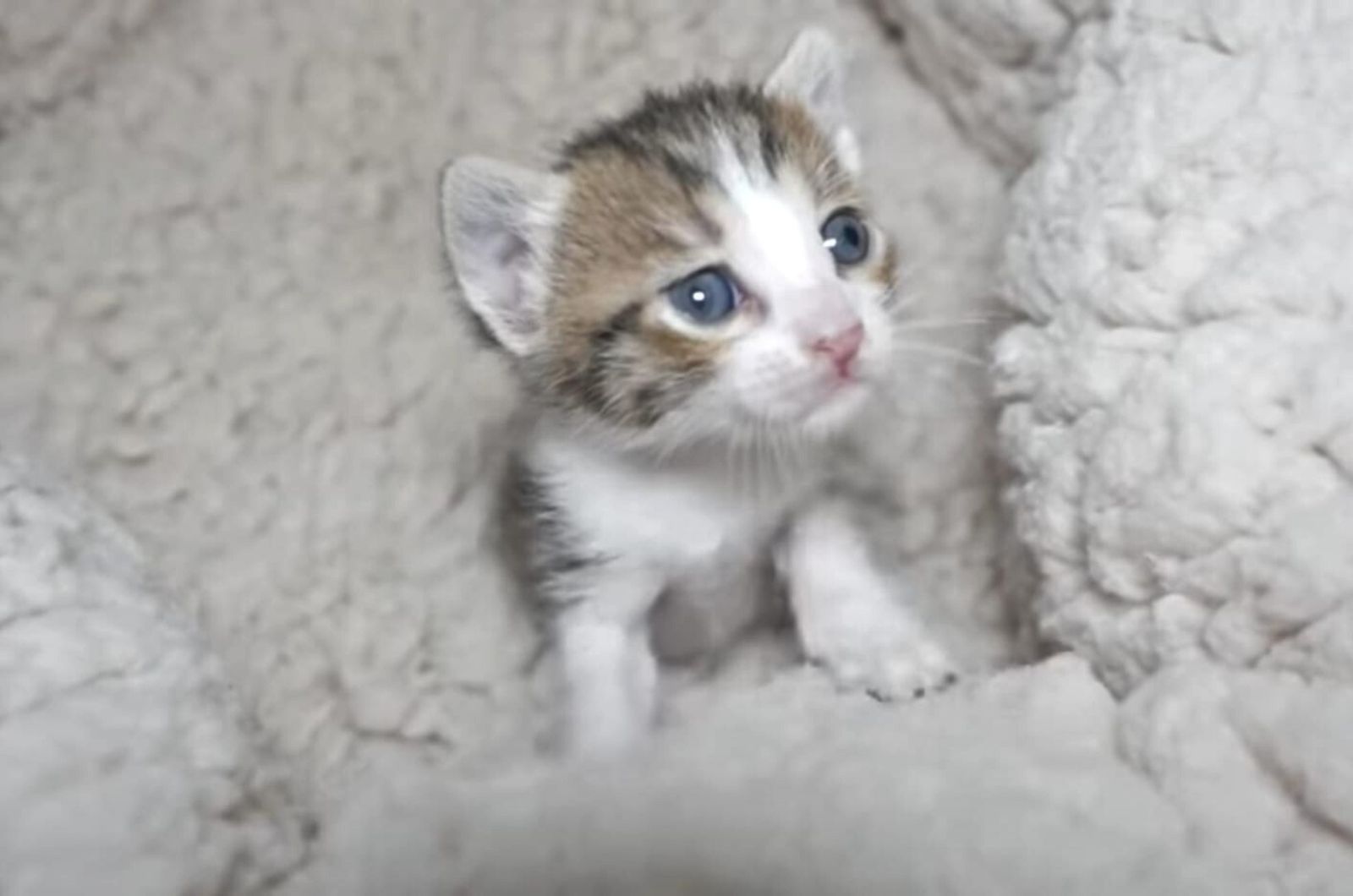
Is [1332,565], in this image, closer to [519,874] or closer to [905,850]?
[905,850]

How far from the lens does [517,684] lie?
187 centimetres

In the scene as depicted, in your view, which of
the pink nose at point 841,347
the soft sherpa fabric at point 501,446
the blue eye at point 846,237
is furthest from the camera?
the blue eye at point 846,237

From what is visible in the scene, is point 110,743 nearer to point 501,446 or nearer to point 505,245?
point 505,245

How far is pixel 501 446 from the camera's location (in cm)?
197

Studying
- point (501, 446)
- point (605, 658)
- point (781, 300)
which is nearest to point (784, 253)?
point (781, 300)

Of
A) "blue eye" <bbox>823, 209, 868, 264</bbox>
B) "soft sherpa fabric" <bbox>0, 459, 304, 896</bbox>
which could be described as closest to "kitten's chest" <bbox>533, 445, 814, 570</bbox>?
"blue eye" <bbox>823, 209, 868, 264</bbox>

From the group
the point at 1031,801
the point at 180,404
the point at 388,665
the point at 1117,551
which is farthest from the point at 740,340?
the point at 180,404

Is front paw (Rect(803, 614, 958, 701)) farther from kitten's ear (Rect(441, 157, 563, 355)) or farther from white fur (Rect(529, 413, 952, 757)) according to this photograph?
kitten's ear (Rect(441, 157, 563, 355))

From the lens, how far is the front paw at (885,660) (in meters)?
1.60

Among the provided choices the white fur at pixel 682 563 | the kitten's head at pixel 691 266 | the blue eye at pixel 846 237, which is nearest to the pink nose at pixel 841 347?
the kitten's head at pixel 691 266

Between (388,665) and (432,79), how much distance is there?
697mm

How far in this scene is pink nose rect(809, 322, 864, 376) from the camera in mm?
1455

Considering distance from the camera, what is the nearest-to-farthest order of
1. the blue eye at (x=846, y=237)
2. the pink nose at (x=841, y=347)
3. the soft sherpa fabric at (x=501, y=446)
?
the soft sherpa fabric at (x=501, y=446), the pink nose at (x=841, y=347), the blue eye at (x=846, y=237)

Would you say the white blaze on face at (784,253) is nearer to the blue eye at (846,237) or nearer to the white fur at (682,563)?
the blue eye at (846,237)
